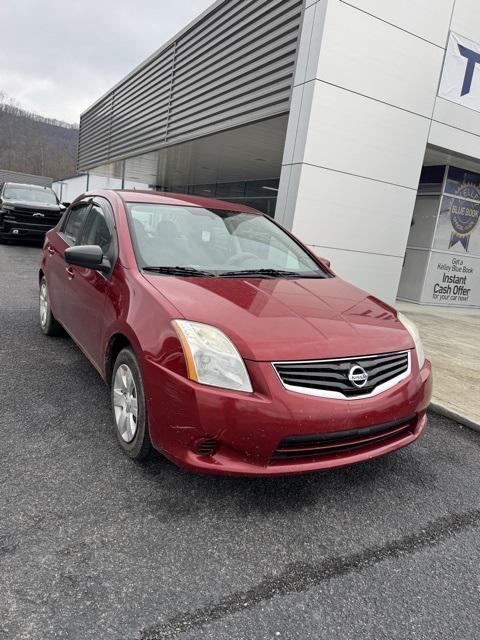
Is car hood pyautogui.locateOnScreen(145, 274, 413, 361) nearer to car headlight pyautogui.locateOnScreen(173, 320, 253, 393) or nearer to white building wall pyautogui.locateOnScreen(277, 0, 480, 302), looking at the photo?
car headlight pyautogui.locateOnScreen(173, 320, 253, 393)

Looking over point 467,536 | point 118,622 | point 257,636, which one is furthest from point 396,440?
point 118,622

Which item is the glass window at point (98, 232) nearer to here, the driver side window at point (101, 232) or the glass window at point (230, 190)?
the driver side window at point (101, 232)

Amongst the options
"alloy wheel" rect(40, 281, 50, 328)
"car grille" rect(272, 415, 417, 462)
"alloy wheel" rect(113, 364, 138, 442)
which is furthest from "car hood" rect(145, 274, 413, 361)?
"alloy wheel" rect(40, 281, 50, 328)

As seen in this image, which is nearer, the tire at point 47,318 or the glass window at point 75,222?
the glass window at point 75,222

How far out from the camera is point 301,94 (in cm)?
671

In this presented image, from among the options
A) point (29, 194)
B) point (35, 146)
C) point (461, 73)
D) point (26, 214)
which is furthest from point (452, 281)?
point (35, 146)

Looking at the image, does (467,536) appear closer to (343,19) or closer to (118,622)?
(118,622)

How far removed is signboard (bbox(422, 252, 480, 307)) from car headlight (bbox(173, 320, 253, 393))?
9.62 m

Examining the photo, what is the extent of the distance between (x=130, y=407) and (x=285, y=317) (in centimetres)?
104

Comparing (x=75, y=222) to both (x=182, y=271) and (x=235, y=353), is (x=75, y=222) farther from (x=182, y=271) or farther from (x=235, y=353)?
(x=235, y=353)

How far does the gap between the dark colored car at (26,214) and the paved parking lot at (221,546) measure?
34.7 ft

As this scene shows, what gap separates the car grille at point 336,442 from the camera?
7.28 feet

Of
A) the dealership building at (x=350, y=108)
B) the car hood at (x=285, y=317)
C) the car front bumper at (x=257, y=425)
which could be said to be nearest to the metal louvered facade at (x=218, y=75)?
the dealership building at (x=350, y=108)

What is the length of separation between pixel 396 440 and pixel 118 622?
1.67 metres
